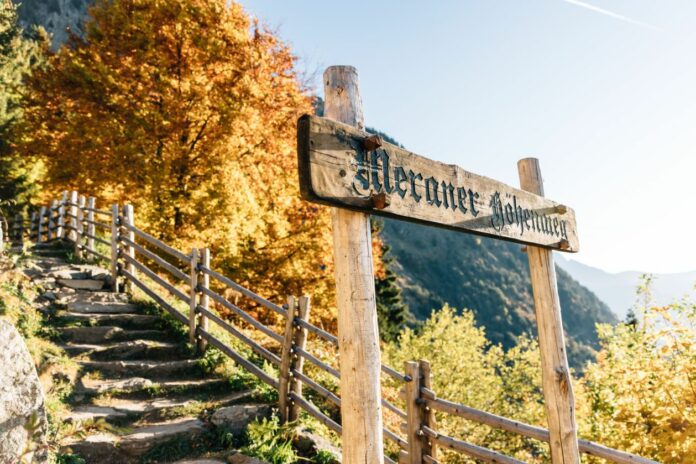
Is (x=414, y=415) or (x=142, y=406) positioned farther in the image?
(x=142, y=406)

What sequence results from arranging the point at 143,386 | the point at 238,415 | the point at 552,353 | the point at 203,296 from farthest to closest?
the point at 203,296 < the point at 143,386 < the point at 238,415 < the point at 552,353

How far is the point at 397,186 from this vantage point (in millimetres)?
2131

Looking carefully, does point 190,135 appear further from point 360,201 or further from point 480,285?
point 480,285

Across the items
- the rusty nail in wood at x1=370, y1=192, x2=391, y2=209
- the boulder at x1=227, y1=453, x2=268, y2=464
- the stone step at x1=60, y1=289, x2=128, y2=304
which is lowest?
the boulder at x1=227, y1=453, x2=268, y2=464

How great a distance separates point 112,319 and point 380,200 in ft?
24.0

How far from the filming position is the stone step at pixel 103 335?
22.7 feet

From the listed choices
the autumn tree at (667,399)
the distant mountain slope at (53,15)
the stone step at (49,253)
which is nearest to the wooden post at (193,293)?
the stone step at (49,253)

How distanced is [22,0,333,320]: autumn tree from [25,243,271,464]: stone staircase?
104 inches

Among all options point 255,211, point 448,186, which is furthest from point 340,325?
point 255,211

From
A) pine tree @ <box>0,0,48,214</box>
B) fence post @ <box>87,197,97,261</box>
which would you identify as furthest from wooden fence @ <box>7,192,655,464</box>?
pine tree @ <box>0,0,48,214</box>

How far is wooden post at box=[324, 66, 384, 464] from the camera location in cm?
193

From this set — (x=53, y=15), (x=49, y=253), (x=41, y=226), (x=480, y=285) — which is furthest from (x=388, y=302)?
(x=480, y=285)

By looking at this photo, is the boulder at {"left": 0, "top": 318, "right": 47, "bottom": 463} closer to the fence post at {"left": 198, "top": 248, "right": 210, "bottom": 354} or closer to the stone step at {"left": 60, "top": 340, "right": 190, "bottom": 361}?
the stone step at {"left": 60, "top": 340, "right": 190, "bottom": 361}

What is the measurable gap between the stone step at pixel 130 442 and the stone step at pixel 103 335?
2.49m
